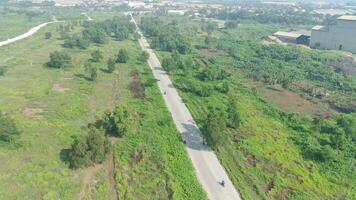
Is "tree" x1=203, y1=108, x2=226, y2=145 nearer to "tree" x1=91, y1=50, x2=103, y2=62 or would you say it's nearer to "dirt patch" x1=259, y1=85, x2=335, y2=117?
"dirt patch" x1=259, y1=85, x2=335, y2=117

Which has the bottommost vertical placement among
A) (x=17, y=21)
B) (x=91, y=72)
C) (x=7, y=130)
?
(x=91, y=72)

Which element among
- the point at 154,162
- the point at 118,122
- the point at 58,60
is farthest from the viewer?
the point at 58,60

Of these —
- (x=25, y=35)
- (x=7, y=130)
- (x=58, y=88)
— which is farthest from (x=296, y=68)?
(x=25, y=35)

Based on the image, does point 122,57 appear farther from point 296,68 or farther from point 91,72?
point 296,68

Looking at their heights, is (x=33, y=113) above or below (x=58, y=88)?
below

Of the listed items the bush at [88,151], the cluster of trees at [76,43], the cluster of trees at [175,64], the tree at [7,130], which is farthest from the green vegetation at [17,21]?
the bush at [88,151]

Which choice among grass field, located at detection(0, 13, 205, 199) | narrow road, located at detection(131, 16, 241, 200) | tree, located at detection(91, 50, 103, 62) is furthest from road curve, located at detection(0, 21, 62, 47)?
narrow road, located at detection(131, 16, 241, 200)

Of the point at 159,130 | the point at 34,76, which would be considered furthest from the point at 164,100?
the point at 34,76
